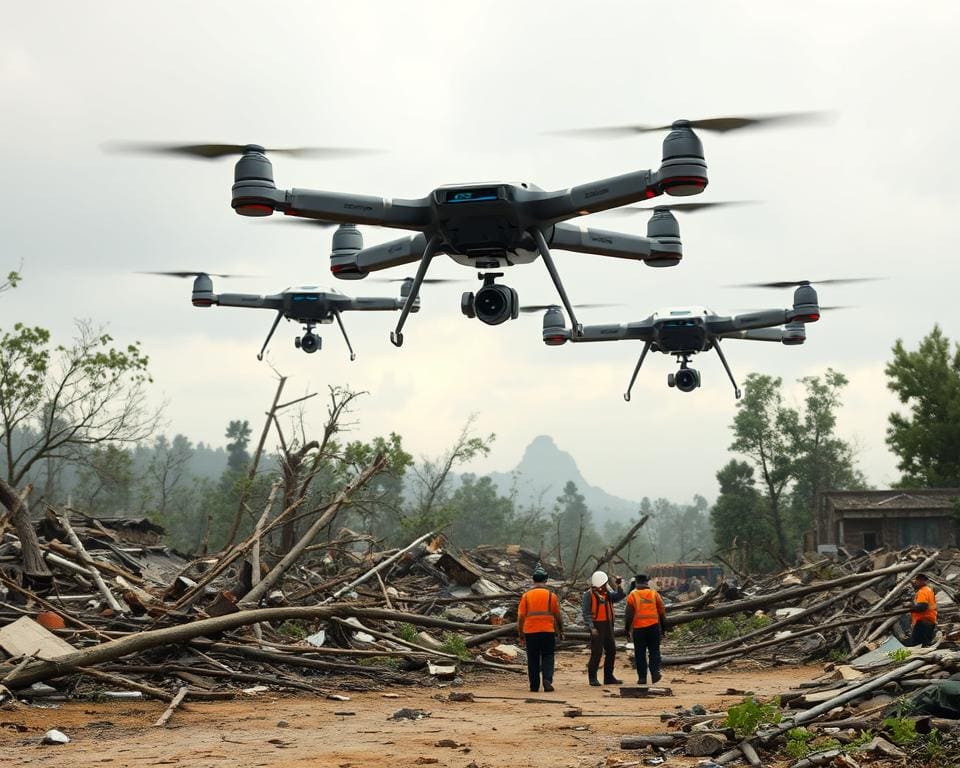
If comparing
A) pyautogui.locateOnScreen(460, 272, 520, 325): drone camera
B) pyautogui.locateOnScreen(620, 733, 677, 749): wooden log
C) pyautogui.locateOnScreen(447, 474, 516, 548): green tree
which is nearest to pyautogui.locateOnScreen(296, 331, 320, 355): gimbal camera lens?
pyautogui.locateOnScreen(460, 272, 520, 325): drone camera

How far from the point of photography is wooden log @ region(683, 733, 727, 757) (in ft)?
26.9

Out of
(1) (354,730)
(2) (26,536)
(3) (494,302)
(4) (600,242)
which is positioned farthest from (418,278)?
(2) (26,536)

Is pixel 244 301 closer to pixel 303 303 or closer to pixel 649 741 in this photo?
pixel 303 303

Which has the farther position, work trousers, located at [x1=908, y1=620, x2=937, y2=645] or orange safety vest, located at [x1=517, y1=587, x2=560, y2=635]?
work trousers, located at [x1=908, y1=620, x2=937, y2=645]

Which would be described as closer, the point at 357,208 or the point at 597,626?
the point at 357,208

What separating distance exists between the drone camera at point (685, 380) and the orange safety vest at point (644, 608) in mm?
8242

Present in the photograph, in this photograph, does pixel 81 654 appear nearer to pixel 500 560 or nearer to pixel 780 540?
pixel 500 560

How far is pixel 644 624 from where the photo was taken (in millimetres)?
14766

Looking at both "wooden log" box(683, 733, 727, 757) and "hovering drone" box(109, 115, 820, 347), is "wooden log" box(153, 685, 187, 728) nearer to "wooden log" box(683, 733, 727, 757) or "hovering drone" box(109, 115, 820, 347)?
"hovering drone" box(109, 115, 820, 347)

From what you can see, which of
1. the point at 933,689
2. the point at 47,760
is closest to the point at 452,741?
the point at 47,760

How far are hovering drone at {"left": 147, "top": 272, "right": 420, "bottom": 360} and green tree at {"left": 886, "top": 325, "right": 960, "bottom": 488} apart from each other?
4049 cm

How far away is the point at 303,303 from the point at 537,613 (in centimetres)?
1090

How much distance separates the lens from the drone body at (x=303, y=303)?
22562 mm

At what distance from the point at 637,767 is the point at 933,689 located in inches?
95.5
